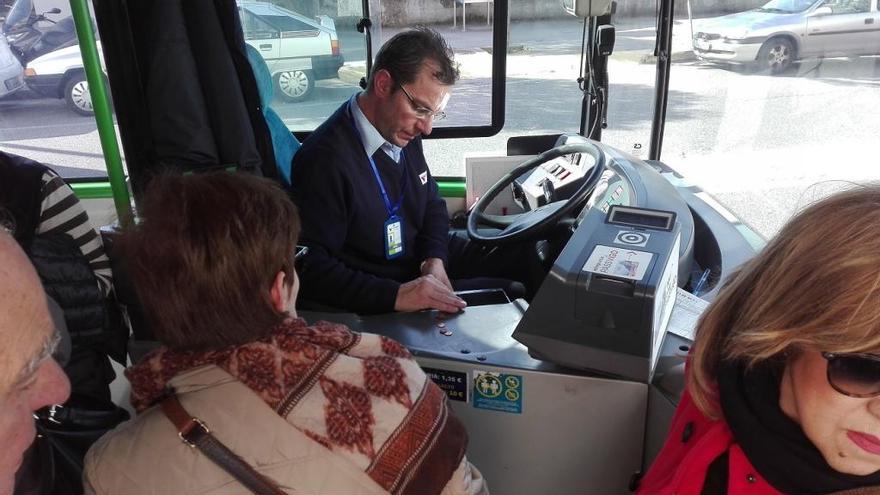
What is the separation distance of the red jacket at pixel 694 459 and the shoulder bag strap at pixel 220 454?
597 mm

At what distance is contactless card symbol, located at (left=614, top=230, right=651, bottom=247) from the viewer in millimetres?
1374

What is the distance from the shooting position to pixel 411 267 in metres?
2.18

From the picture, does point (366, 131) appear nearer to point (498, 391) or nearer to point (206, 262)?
point (498, 391)

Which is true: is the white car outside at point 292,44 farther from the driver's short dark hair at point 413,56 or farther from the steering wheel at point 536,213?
the steering wheel at point 536,213

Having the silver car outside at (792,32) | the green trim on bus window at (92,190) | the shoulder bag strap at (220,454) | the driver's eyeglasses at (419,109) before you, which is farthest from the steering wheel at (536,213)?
the green trim on bus window at (92,190)

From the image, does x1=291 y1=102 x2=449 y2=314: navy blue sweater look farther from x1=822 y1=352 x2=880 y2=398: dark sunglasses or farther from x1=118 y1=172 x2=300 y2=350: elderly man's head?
x1=822 y1=352 x2=880 y2=398: dark sunglasses

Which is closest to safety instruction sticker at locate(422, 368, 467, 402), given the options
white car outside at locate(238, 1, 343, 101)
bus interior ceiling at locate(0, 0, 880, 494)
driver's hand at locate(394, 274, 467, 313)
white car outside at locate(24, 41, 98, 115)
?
bus interior ceiling at locate(0, 0, 880, 494)

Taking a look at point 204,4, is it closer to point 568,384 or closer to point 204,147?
point 204,147

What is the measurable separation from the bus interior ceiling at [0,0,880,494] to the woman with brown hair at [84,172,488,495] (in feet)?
1.52

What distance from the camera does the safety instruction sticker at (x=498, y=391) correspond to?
138 cm

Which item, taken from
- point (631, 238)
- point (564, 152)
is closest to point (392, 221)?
point (564, 152)


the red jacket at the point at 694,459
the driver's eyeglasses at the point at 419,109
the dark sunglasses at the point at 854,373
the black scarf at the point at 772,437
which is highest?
the driver's eyeglasses at the point at 419,109

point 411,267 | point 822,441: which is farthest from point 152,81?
point 822,441

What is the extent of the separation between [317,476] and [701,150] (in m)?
3.29
